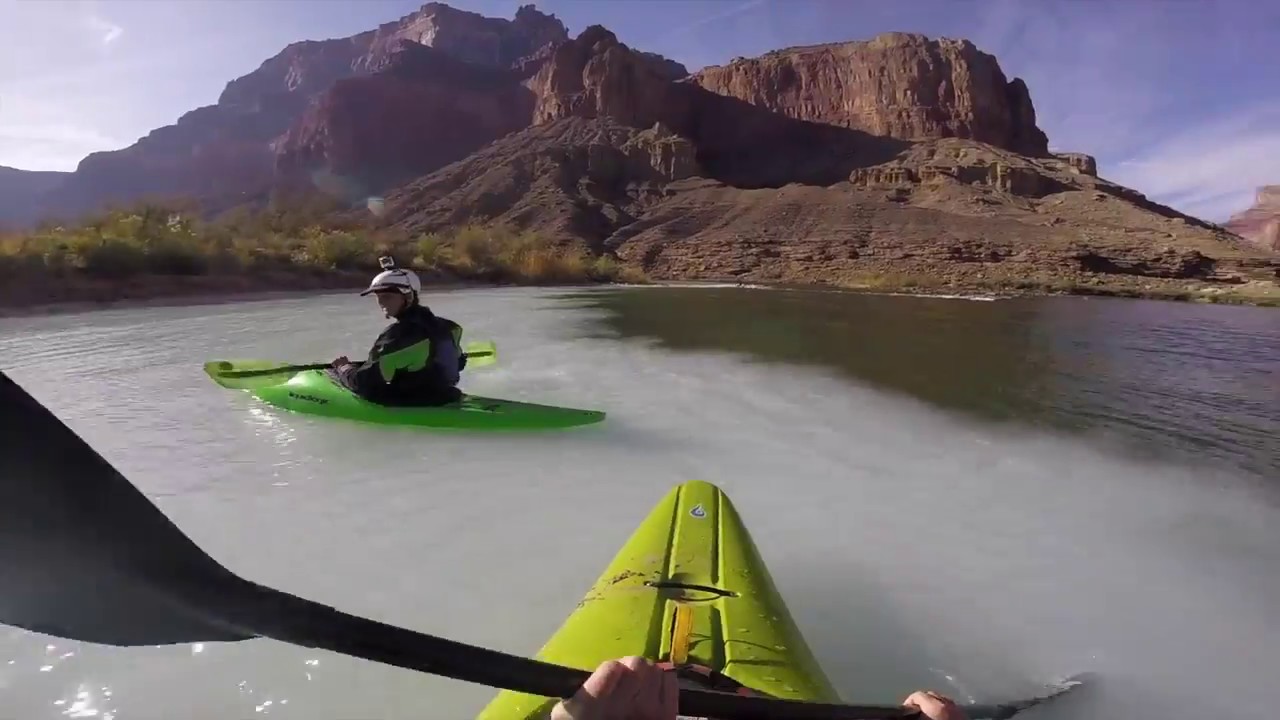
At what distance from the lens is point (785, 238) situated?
50750mm

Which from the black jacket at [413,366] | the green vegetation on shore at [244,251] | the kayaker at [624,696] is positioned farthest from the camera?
the green vegetation on shore at [244,251]

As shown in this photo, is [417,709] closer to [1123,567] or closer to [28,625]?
[28,625]

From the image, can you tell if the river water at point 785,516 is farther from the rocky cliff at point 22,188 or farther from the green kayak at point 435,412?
the rocky cliff at point 22,188

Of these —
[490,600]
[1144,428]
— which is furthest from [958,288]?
[490,600]

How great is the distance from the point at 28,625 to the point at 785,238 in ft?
170

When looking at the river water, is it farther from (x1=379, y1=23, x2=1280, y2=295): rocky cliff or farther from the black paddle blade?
(x1=379, y1=23, x2=1280, y2=295): rocky cliff

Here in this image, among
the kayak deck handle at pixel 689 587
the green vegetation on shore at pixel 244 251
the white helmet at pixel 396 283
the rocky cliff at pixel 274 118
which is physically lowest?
the kayak deck handle at pixel 689 587

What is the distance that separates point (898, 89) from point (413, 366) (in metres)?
101

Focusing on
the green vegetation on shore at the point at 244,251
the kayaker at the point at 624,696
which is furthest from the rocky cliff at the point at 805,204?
the kayaker at the point at 624,696

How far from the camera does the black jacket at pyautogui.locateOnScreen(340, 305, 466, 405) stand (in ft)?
17.9

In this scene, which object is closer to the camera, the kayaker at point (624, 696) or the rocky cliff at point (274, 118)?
the kayaker at point (624, 696)

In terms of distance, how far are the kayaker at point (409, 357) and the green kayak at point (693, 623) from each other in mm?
3052

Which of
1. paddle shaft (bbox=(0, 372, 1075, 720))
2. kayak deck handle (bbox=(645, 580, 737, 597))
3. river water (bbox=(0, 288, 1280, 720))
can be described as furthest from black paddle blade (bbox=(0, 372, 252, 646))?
kayak deck handle (bbox=(645, 580, 737, 597))

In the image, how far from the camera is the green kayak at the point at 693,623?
6.65 feet
